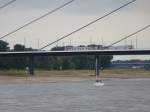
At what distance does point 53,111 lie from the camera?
80.0 feet

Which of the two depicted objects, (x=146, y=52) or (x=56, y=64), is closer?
(x=146, y=52)

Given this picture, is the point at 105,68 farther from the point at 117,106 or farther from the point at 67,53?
the point at 117,106

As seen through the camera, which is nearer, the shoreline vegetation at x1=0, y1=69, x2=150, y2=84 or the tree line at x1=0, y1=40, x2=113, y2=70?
the shoreline vegetation at x1=0, y1=69, x2=150, y2=84

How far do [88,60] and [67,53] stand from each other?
5440 centimetres

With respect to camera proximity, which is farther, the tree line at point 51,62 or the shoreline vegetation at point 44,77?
the tree line at point 51,62

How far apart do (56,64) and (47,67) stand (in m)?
5.38

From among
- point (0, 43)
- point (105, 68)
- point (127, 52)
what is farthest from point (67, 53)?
point (105, 68)

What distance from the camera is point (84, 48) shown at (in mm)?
77125

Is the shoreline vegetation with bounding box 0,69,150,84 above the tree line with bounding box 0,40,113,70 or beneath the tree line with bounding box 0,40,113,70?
beneath

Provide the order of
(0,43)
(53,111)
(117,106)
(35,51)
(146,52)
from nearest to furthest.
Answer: (53,111), (117,106), (146,52), (35,51), (0,43)

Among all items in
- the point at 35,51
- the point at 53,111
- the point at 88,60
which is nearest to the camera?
the point at 53,111

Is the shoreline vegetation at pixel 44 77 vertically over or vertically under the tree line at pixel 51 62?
under

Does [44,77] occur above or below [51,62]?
below

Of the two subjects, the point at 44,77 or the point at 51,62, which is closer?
the point at 44,77
